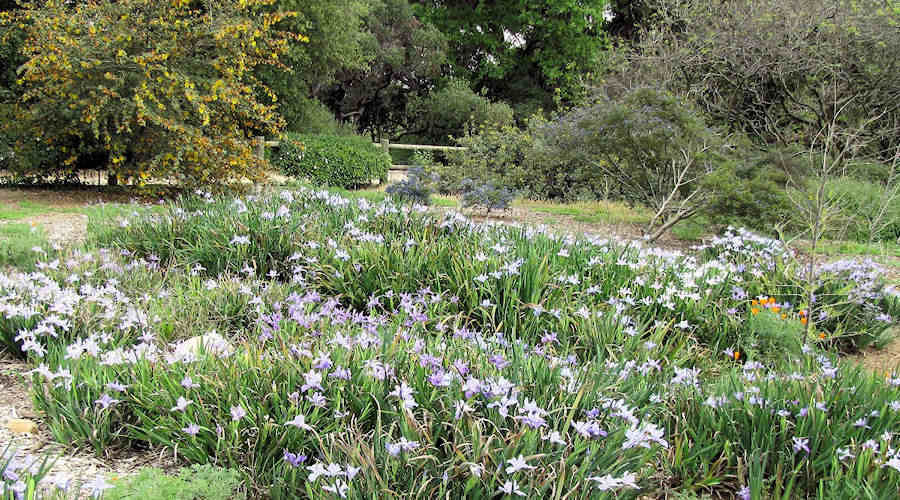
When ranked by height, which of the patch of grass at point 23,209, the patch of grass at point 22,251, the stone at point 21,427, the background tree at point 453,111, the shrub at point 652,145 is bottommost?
the stone at point 21,427

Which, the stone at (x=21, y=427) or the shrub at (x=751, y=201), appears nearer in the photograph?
the stone at (x=21, y=427)

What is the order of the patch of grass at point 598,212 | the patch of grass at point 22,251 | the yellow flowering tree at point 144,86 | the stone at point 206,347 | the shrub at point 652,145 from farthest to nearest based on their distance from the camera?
the patch of grass at point 598,212 → the yellow flowering tree at point 144,86 → the shrub at point 652,145 → the patch of grass at point 22,251 → the stone at point 206,347

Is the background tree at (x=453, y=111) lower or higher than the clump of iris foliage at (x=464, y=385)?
higher

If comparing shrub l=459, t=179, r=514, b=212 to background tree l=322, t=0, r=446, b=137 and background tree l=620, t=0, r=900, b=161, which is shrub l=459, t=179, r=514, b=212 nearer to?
background tree l=620, t=0, r=900, b=161

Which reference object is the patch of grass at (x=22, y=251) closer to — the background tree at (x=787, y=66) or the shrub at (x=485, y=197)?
the shrub at (x=485, y=197)

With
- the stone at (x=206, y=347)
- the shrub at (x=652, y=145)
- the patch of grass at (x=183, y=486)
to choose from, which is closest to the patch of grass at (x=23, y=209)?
the stone at (x=206, y=347)

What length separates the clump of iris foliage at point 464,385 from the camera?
6.83 feet

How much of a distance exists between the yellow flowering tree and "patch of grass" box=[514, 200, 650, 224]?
14.3ft

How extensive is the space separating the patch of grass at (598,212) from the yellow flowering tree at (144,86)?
4.34 m

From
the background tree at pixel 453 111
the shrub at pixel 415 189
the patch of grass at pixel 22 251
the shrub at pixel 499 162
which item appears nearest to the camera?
the patch of grass at pixel 22 251

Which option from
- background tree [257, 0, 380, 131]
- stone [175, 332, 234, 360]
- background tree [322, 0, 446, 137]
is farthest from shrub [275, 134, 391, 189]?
stone [175, 332, 234, 360]

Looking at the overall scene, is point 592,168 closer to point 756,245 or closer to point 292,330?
point 756,245

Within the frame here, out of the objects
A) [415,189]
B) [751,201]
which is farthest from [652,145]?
[415,189]

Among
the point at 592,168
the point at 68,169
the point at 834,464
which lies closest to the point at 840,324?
the point at 834,464
